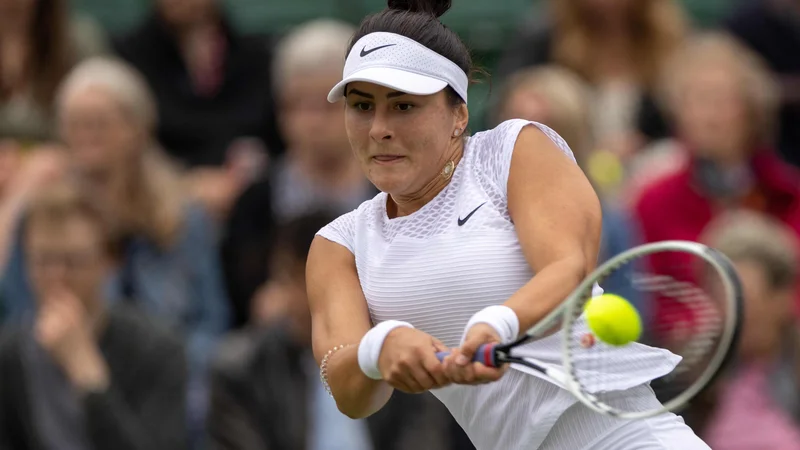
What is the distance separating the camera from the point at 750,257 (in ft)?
20.7

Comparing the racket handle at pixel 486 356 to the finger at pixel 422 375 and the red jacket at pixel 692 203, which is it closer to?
the finger at pixel 422 375

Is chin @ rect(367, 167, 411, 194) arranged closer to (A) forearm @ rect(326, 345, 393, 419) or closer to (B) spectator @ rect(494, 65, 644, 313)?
(A) forearm @ rect(326, 345, 393, 419)

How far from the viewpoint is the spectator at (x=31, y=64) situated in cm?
757

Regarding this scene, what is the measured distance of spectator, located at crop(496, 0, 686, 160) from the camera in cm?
752

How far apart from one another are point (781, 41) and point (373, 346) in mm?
4970

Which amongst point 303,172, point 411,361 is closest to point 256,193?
point 303,172

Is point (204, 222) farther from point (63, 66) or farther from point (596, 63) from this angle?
point (596, 63)

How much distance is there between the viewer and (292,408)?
6.21 metres

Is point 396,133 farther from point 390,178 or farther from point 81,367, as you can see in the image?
point 81,367

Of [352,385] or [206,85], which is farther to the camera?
[206,85]

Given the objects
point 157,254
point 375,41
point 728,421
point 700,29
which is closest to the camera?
point 375,41

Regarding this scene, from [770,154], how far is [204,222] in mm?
2701

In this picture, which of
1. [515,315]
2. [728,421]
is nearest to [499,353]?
[515,315]

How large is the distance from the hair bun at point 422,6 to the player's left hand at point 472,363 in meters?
0.92
